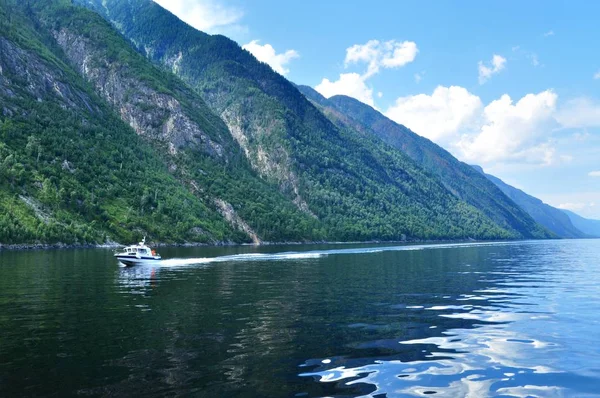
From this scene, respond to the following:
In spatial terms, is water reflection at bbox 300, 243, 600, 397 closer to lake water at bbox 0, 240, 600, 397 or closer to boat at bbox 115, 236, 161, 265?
lake water at bbox 0, 240, 600, 397

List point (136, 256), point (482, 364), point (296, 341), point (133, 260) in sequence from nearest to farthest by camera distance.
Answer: point (482, 364), point (296, 341), point (133, 260), point (136, 256)

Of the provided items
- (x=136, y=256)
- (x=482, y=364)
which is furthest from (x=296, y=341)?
(x=136, y=256)

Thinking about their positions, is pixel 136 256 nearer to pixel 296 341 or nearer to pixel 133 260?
pixel 133 260

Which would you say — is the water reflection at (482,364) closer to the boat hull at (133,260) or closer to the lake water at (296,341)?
the lake water at (296,341)

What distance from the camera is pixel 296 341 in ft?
107

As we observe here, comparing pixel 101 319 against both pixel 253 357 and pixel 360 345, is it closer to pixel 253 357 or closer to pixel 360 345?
pixel 253 357

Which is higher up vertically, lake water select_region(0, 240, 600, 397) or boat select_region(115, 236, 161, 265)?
boat select_region(115, 236, 161, 265)

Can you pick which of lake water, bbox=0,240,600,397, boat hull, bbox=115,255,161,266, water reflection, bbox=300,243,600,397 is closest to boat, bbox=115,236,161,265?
boat hull, bbox=115,255,161,266

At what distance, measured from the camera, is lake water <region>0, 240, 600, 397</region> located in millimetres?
23125

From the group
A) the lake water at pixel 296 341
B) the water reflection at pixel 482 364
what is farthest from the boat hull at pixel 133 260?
the water reflection at pixel 482 364

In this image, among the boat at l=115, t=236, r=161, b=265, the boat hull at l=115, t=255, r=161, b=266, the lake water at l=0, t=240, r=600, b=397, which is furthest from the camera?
the boat at l=115, t=236, r=161, b=265

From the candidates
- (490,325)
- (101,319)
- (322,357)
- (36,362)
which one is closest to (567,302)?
(490,325)

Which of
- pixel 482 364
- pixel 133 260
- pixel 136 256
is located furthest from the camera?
pixel 136 256

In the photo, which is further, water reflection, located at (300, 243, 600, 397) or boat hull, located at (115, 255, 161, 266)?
boat hull, located at (115, 255, 161, 266)
